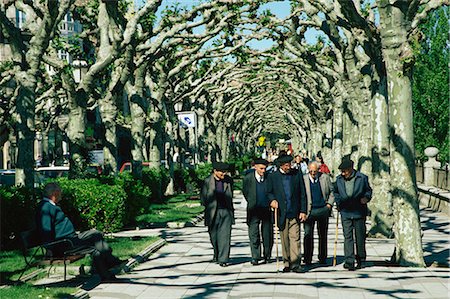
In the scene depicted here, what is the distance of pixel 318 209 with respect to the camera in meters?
12.9

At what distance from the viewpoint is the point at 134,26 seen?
18.5 meters

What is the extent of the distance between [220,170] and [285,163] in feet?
4.28

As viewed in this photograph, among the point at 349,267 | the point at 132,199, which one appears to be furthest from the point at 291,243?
the point at 132,199

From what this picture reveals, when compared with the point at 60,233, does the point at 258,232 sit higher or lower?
lower

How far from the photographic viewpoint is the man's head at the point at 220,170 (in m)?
13.0

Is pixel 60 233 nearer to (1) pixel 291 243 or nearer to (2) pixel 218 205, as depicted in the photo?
(2) pixel 218 205

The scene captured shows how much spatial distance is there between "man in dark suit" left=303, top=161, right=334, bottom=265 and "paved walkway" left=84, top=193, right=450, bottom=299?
1.62ft

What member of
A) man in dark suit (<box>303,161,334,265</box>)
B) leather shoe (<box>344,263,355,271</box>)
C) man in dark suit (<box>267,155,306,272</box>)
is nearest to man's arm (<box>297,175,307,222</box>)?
man in dark suit (<box>267,155,306,272</box>)

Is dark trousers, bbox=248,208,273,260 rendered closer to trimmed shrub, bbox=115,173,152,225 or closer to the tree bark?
the tree bark

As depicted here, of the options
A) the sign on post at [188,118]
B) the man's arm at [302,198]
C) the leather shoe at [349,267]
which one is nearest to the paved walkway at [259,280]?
the leather shoe at [349,267]

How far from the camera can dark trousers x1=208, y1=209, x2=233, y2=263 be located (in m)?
12.7

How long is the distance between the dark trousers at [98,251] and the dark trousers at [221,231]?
236 cm

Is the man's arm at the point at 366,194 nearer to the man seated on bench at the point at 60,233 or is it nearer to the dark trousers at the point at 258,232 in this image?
the dark trousers at the point at 258,232

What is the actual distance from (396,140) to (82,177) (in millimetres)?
9092
